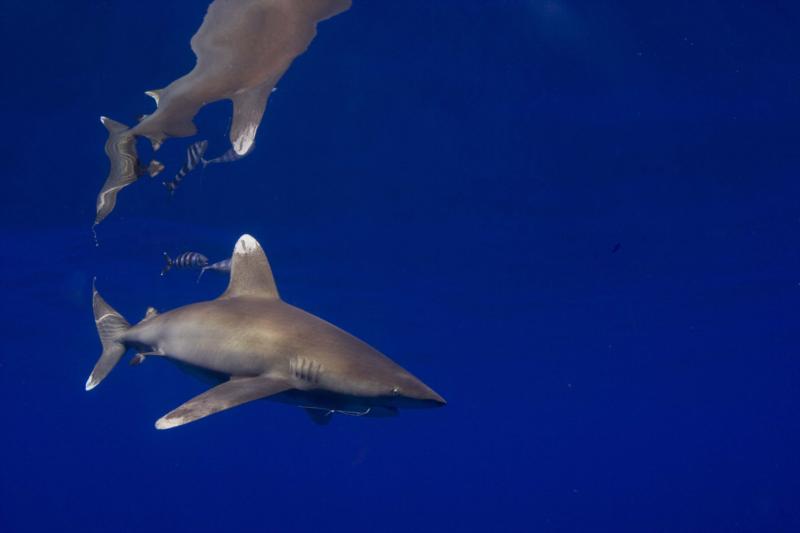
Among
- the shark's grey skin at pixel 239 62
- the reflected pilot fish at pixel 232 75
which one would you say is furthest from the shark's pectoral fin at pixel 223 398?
the shark's grey skin at pixel 239 62

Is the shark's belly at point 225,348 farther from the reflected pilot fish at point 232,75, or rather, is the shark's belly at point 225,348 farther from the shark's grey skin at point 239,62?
the shark's grey skin at point 239,62

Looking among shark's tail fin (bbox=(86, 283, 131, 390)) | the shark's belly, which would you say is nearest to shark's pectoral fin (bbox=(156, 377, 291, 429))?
the shark's belly

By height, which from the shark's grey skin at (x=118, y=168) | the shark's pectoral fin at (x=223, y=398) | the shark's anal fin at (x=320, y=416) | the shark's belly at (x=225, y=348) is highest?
the shark's grey skin at (x=118, y=168)

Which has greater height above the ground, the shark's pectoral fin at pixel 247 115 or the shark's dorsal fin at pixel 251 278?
the shark's pectoral fin at pixel 247 115

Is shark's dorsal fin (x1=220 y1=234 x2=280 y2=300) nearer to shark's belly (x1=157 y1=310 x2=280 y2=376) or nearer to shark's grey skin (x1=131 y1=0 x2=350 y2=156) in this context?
shark's belly (x1=157 y1=310 x2=280 y2=376)

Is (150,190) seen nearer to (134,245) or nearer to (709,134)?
(134,245)

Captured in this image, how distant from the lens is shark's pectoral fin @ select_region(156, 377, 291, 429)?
4723 millimetres

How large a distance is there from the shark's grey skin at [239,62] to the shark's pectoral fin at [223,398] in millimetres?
2656

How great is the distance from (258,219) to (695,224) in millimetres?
13900

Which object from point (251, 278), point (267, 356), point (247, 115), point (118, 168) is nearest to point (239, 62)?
point (247, 115)

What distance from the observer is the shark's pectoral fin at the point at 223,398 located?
4.72m

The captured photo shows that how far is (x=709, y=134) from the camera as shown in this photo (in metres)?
15.5

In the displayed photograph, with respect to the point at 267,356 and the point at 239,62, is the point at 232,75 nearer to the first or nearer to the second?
the point at 239,62

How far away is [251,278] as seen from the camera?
22.4ft
